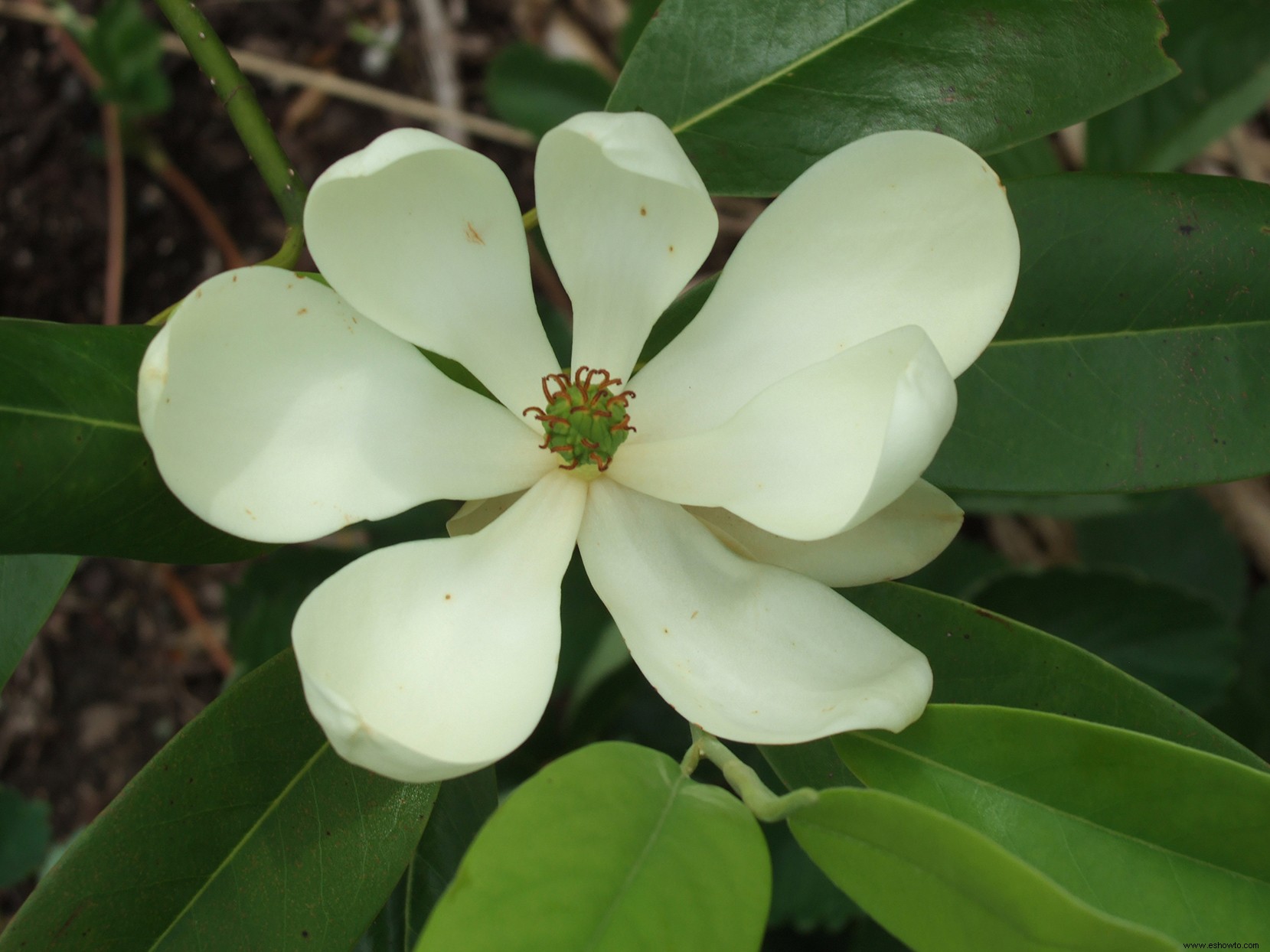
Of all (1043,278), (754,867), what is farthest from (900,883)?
(1043,278)

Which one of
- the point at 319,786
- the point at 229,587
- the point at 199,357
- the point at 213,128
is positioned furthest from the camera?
the point at 213,128


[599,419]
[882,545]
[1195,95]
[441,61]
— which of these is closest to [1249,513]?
[1195,95]

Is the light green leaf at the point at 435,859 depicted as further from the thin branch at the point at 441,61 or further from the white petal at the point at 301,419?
the thin branch at the point at 441,61

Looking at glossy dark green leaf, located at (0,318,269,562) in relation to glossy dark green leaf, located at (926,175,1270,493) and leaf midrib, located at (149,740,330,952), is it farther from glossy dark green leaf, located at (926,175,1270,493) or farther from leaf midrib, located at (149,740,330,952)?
glossy dark green leaf, located at (926,175,1270,493)

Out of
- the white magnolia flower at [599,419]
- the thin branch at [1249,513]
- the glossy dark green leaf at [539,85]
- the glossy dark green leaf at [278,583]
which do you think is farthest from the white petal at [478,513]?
the thin branch at [1249,513]

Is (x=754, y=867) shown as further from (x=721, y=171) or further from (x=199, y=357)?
(x=721, y=171)
